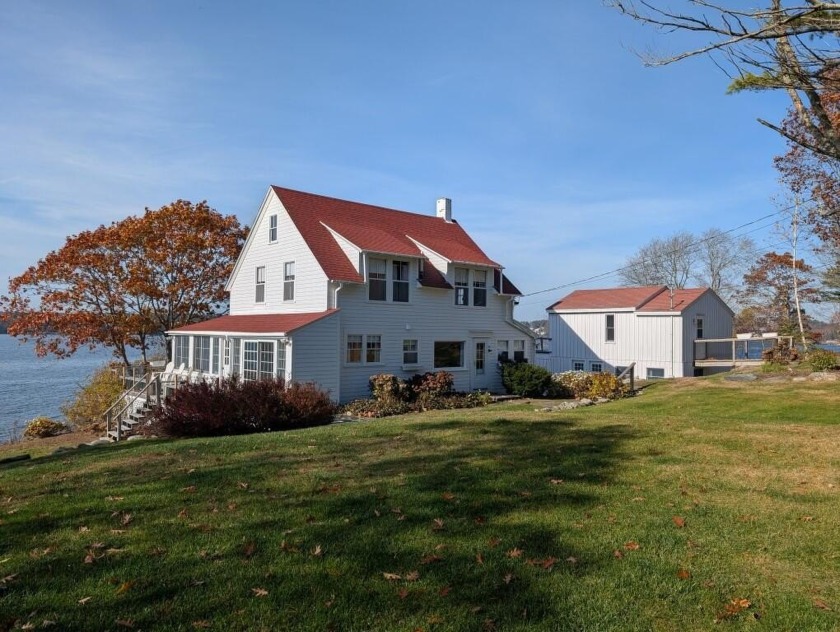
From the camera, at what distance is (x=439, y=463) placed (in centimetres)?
Answer: 838

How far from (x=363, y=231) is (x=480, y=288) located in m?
6.26

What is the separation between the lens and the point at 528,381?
25750 mm

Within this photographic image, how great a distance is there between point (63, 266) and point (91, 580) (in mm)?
30396

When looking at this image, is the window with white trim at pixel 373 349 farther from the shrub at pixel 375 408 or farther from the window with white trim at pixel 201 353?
the window with white trim at pixel 201 353

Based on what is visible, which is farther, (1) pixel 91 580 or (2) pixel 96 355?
(2) pixel 96 355

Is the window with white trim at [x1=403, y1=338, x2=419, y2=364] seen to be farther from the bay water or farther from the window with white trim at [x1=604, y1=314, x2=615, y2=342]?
the bay water

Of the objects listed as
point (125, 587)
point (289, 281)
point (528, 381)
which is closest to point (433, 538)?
point (125, 587)

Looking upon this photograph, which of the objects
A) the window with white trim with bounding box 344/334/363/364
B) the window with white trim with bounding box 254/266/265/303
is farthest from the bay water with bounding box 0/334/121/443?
the window with white trim with bounding box 344/334/363/364

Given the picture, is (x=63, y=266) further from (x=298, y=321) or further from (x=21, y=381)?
(x=21, y=381)

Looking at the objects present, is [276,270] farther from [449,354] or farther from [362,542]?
[362,542]

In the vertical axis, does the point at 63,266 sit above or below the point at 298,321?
above

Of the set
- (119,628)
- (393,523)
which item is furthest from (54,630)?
(393,523)

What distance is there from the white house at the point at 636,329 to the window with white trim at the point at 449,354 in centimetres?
864

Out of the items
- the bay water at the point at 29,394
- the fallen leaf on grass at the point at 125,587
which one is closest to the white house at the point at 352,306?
the bay water at the point at 29,394
